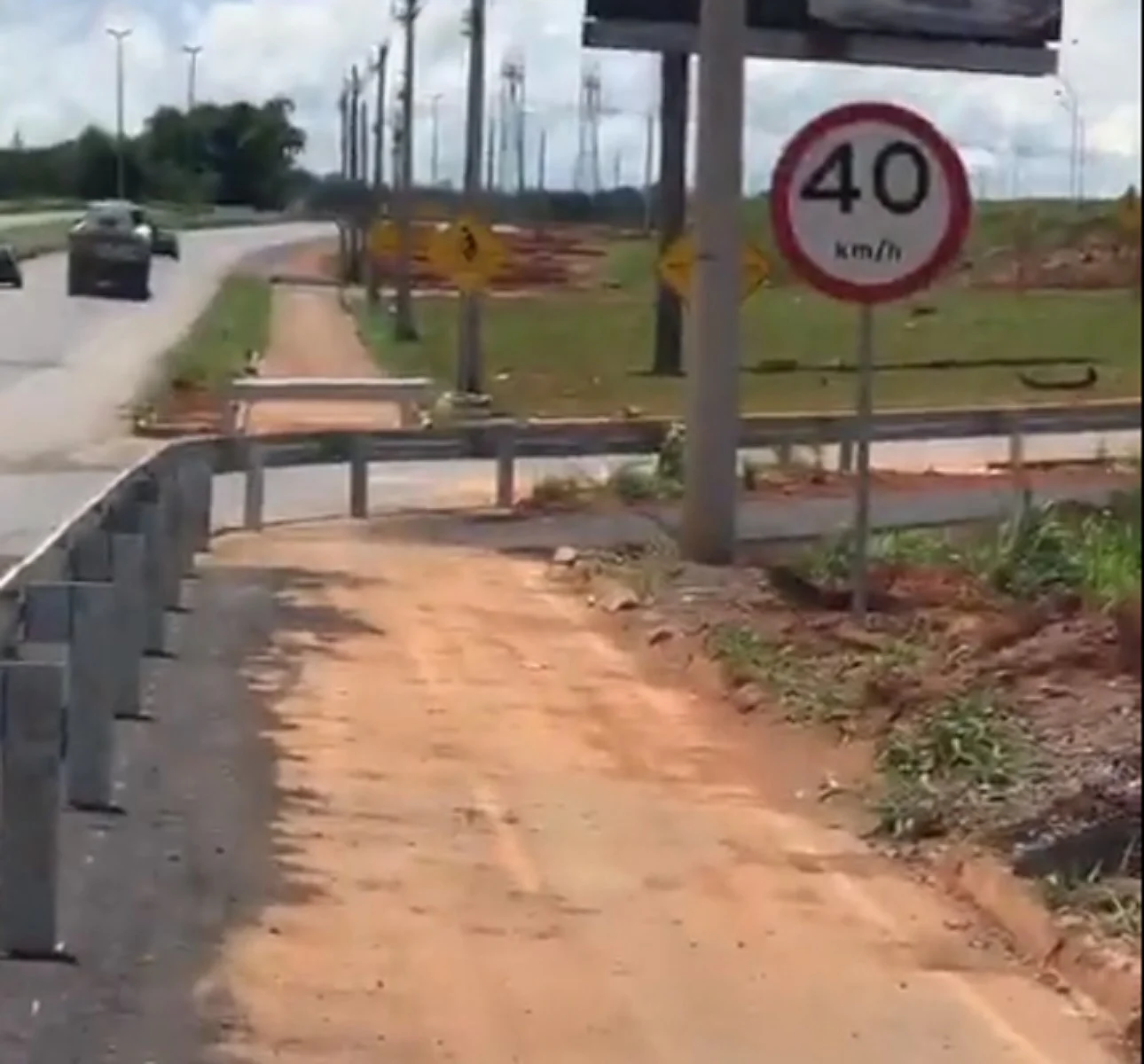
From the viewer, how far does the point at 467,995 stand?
25.5ft

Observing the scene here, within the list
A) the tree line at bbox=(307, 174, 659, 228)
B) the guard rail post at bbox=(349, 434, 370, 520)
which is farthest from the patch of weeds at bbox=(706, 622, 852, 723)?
the tree line at bbox=(307, 174, 659, 228)

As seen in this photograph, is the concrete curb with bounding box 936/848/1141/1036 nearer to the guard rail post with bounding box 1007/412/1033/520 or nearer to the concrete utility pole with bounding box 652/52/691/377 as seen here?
the guard rail post with bounding box 1007/412/1033/520

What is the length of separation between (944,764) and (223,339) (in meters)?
43.5

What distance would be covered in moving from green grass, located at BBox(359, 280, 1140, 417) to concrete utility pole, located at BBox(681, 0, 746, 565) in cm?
994

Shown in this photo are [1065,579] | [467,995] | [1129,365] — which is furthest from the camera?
[1065,579]

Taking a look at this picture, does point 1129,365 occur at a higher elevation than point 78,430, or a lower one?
higher

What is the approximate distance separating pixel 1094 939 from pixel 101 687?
12.4 ft

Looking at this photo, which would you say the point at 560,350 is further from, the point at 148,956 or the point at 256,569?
the point at 148,956

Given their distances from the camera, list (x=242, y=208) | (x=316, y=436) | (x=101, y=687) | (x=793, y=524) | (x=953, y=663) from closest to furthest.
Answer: (x=101, y=687), (x=953, y=663), (x=793, y=524), (x=316, y=436), (x=242, y=208)

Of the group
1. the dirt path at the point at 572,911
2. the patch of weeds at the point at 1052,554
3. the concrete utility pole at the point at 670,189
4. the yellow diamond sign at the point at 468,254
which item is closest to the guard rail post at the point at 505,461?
the patch of weeds at the point at 1052,554

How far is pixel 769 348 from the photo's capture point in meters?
53.1

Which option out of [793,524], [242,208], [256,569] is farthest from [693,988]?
[242,208]

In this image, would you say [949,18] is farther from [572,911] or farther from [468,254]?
[572,911]

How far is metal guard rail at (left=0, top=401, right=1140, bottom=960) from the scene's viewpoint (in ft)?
26.0
